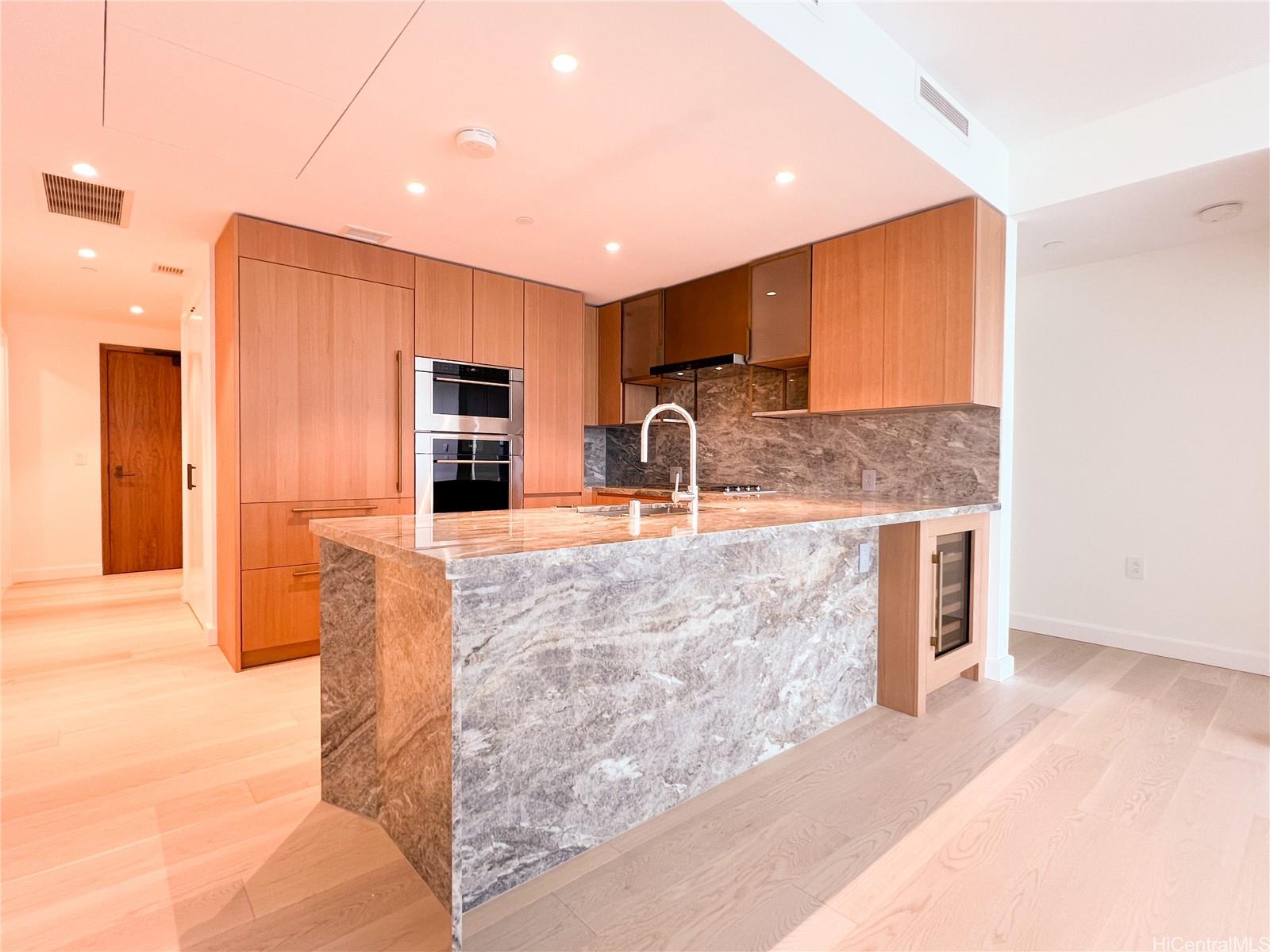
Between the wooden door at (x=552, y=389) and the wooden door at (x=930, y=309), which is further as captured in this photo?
the wooden door at (x=552, y=389)

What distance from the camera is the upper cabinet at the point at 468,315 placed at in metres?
3.68

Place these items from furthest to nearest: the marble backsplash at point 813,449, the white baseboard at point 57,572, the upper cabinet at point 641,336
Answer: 1. the white baseboard at point 57,572
2. the upper cabinet at point 641,336
3. the marble backsplash at point 813,449

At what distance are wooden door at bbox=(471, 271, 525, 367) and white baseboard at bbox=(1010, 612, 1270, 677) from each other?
359 centimetres

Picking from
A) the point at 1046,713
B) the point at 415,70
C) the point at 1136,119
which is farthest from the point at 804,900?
the point at 1136,119

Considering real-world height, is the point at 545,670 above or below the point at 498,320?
below

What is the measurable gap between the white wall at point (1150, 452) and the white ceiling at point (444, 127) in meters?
1.58

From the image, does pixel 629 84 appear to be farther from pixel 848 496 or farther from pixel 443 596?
pixel 848 496

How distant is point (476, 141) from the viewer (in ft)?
7.54

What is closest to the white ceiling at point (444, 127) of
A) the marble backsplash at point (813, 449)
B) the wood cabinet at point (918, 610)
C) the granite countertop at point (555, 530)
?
the marble backsplash at point (813, 449)

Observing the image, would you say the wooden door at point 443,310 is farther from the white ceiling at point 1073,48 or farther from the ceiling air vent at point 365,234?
the white ceiling at point 1073,48

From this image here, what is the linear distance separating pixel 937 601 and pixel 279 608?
313cm

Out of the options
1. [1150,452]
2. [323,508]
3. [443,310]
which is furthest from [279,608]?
[1150,452]

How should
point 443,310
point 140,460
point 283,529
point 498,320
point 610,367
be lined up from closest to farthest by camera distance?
point 283,529, point 443,310, point 498,320, point 610,367, point 140,460

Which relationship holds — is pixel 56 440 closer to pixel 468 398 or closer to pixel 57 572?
pixel 57 572
